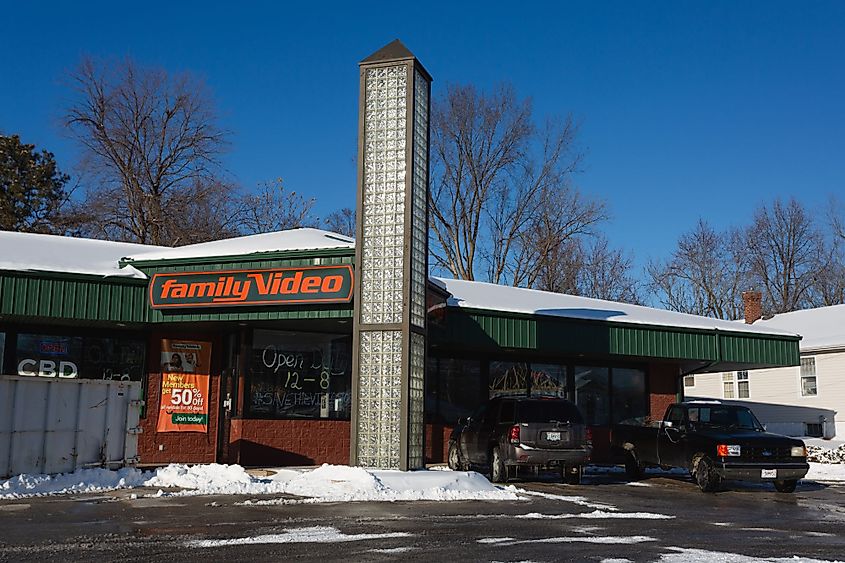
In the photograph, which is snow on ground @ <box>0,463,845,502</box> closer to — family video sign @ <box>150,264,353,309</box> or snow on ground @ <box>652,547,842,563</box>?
family video sign @ <box>150,264,353,309</box>

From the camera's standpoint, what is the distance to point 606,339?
77.5 feet

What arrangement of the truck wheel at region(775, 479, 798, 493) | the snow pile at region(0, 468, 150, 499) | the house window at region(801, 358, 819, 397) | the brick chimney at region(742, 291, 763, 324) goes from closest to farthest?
the snow pile at region(0, 468, 150, 499)
the truck wheel at region(775, 479, 798, 493)
the house window at region(801, 358, 819, 397)
the brick chimney at region(742, 291, 763, 324)

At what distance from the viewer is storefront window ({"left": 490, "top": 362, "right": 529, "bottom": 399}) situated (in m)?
24.8

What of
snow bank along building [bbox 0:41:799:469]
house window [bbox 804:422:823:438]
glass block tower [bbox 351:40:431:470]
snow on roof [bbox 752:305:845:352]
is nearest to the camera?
glass block tower [bbox 351:40:431:470]

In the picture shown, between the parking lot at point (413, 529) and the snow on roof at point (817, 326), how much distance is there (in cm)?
2098

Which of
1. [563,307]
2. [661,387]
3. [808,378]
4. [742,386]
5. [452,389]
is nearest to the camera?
[452,389]

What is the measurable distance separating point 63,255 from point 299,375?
5.62m

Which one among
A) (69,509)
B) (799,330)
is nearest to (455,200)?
(799,330)

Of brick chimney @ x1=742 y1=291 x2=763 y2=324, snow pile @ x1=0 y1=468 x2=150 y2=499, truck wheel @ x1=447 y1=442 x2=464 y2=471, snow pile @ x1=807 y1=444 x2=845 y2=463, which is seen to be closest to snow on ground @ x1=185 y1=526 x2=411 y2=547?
snow pile @ x1=0 y1=468 x2=150 y2=499

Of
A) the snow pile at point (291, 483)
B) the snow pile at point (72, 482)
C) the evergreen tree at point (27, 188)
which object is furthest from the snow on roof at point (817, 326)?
the evergreen tree at point (27, 188)

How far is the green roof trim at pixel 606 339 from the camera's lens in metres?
21.8

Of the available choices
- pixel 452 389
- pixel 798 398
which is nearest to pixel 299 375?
pixel 452 389

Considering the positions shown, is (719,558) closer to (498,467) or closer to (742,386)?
(498,467)

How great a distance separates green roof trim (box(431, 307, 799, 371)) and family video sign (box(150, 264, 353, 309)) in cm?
411
